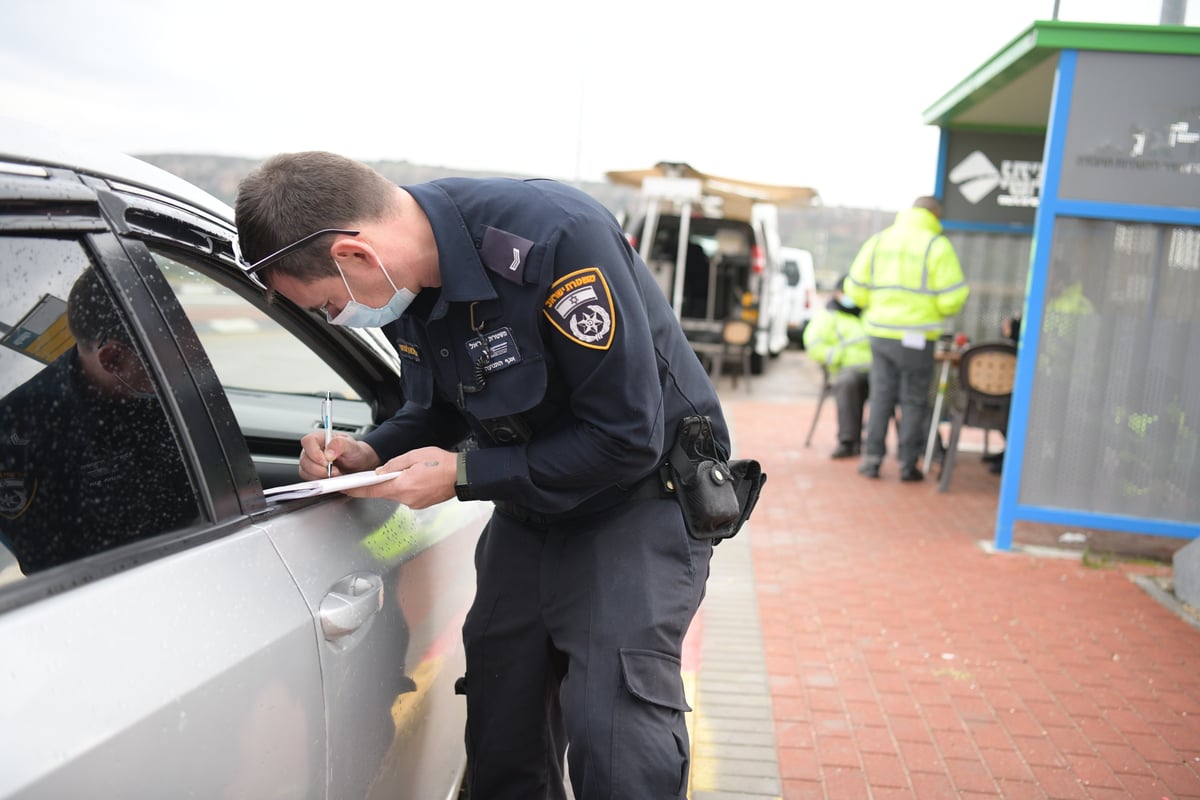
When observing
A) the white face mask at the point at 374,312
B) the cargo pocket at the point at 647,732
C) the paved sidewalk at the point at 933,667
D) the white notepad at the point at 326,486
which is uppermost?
the white face mask at the point at 374,312

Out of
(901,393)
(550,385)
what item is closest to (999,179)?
(901,393)

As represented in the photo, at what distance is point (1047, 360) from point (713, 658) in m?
2.74

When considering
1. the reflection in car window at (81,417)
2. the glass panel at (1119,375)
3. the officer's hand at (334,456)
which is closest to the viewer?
the reflection in car window at (81,417)

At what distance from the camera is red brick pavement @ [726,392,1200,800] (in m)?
3.28

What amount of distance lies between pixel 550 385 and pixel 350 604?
0.55 meters

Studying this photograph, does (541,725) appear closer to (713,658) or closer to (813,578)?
(713,658)

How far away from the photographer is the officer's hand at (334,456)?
6.49ft

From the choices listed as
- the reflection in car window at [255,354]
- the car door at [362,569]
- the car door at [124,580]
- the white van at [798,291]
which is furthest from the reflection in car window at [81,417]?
the white van at [798,291]

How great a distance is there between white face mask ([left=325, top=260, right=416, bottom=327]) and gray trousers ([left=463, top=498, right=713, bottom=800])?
0.56 m

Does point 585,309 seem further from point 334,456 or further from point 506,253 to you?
point 334,456

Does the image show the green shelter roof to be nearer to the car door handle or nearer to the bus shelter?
the bus shelter

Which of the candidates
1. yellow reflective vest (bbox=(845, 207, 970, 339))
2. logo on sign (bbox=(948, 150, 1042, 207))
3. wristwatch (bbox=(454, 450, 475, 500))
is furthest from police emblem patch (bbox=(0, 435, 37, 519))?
logo on sign (bbox=(948, 150, 1042, 207))

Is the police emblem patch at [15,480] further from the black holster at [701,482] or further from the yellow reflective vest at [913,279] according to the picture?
the yellow reflective vest at [913,279]

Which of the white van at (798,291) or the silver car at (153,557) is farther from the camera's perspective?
the white van at (798,291)
